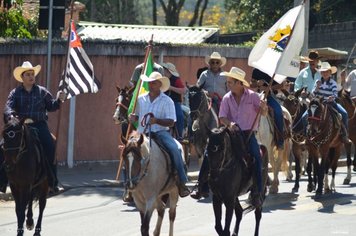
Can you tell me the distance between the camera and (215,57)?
19938 mm

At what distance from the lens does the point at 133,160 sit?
13.3 metres

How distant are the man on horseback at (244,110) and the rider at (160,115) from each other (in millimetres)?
741

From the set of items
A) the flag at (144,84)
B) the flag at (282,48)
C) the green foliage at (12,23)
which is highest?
the green foliage at (12,23)

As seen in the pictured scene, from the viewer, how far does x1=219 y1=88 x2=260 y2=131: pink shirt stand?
14148 millimetres

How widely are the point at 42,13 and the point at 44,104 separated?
6296 mm

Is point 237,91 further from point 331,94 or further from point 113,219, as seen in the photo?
point 331,94

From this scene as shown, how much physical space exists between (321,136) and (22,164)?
6923mm

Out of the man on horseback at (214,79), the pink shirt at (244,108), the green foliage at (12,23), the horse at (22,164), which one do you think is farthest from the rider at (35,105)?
the green foliage at (12,23)

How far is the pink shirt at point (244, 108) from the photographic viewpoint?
46.4 ft

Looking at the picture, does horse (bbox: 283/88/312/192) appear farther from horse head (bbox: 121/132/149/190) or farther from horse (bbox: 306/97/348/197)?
horse head (bbox: 121/132/149/190)

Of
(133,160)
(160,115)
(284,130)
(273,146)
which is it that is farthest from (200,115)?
(133,160)

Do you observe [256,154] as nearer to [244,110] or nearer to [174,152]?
[244,110]

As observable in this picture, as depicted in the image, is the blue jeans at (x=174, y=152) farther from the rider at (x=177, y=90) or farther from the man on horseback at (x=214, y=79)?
the man on horseback at (x=214, y=79)

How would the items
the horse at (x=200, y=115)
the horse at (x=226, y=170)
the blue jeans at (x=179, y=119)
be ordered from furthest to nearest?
the blue jeans at (x=179, y=119) < the horse at (x=200, y=115) < the horse at (x=226, y=170)
